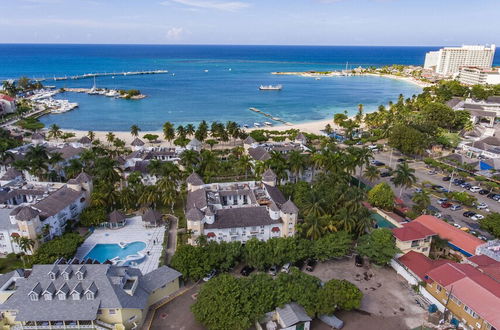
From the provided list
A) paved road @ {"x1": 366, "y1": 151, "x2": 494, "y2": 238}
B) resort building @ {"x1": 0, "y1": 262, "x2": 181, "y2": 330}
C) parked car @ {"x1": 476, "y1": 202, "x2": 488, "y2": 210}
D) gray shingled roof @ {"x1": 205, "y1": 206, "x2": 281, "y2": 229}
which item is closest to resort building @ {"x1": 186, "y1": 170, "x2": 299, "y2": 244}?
gray shingled roof @ {"x1": 205, "y1": 206, "x2": 281, "y2": 229}

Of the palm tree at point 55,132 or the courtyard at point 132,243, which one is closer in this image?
the courtyard at point 132,243

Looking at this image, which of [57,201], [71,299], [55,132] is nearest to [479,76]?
[55,132]

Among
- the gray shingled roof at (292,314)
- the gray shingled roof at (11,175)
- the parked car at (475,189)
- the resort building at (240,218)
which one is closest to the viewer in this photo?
the gray shingled roof at (292,314)

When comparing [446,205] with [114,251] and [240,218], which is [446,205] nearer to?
[240,218]

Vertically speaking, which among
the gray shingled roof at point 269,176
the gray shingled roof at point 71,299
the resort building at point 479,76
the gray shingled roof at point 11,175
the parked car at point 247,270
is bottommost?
the parked car at point 247,270

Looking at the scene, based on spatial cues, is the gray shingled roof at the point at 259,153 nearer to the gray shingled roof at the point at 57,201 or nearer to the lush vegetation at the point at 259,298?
the gray shingled roof at the point at 57,201

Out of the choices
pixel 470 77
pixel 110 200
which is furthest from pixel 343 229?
pixel 470 77

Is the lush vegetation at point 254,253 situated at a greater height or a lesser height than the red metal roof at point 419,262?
greater

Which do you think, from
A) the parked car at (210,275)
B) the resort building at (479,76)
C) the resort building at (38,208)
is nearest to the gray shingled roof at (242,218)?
the parked car at (210,275)

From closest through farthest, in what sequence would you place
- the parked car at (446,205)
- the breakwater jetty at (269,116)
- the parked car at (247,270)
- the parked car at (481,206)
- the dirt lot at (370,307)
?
the dirt lot at (370,307) < the parked car at (247,270) < the parked car at (481,206) < the parked car at (446,205) < the breakwater jetty at (269,116)
